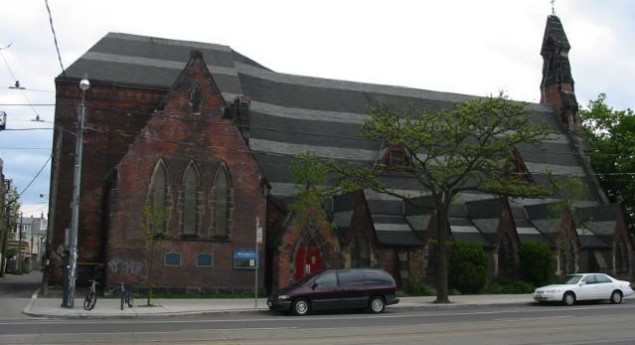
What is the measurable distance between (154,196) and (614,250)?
28330 mm

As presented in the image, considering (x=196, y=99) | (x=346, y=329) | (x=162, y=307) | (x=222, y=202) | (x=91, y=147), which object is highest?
(x=196, y=99)

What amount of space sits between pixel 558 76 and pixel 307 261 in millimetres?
31724

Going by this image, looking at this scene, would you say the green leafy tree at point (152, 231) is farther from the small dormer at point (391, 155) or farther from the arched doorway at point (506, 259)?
the arched doorway at point (506, 259)

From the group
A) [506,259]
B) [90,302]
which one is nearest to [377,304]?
[90,302]

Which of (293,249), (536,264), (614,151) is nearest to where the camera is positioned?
(293,249)

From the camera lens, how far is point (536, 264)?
36.2 m

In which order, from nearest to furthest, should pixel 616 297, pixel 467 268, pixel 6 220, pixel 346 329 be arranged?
pixel 346 329
pixel 616 297
pixel 467 268
pixel 6 220

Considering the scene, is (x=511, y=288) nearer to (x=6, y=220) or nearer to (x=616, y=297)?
(x=616, y=297)

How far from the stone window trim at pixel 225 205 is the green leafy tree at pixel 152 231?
2230 millimetres

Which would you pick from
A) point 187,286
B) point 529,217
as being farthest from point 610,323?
point 529,217

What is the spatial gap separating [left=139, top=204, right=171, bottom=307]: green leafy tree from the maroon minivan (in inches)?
254

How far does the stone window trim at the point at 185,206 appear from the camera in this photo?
30.5 metres

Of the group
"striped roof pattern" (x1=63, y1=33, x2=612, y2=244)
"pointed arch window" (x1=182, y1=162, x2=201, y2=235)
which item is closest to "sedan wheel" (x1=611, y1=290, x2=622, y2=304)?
"striped roof pattern" (x1=63, y1=33, x2=612, y2=244)

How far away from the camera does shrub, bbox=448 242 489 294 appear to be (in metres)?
34.1
